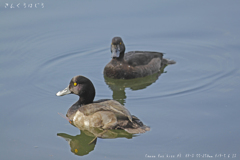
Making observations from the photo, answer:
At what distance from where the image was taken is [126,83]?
1162 cm

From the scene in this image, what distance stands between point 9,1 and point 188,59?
6375 millimetres

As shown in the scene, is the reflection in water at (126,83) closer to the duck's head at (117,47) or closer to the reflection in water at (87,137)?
the duck's head at (117,47)

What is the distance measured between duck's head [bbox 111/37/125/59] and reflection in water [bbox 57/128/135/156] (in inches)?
136

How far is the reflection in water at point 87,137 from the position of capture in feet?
27.2

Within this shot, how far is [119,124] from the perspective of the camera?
28.6 feet

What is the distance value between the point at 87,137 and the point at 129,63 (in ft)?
12.3

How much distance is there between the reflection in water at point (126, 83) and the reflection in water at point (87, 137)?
199cm

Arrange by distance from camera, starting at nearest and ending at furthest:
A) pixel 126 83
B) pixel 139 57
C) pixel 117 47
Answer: pixel 126 83 → pixel 117 47 → pixel 139 57

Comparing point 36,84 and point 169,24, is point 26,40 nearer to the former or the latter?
point 36,84

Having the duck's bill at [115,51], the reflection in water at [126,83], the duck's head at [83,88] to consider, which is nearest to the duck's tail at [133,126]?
the duck's head at [83,88]

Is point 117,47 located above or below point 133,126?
above

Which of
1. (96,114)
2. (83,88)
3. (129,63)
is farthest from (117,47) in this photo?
(96,114)

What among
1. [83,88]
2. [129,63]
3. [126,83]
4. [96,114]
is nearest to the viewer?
[96,114]

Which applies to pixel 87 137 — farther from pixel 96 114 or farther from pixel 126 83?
pixel 126 83
